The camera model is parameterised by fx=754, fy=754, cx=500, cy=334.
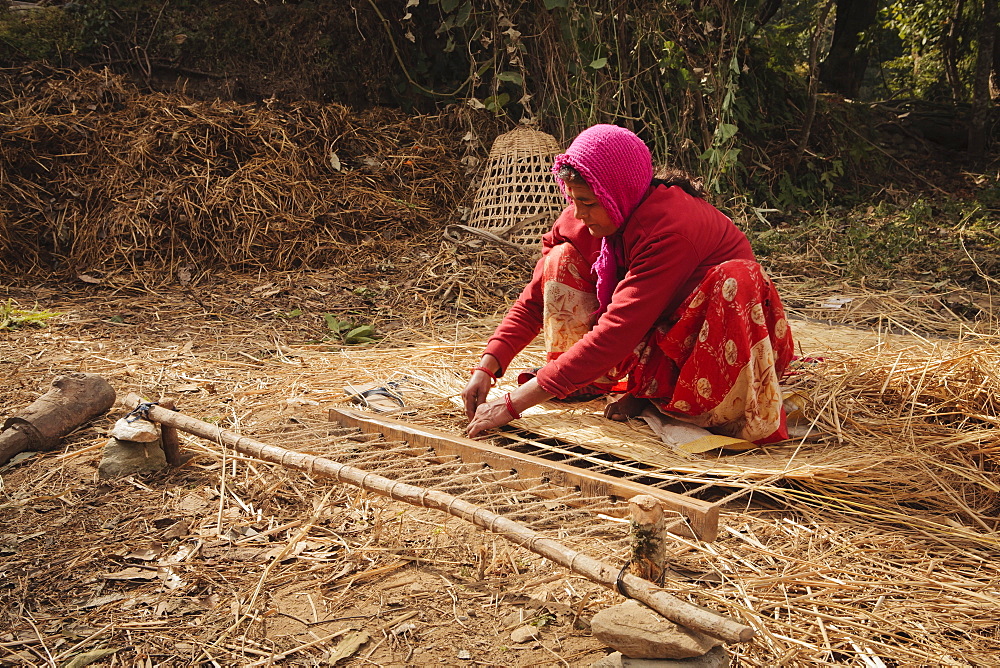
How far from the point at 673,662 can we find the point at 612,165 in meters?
1.23

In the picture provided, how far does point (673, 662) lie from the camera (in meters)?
1.22

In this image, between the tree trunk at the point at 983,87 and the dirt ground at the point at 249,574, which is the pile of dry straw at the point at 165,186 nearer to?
the dirt ground at the point at 249,574

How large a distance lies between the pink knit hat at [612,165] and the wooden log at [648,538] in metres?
0.92

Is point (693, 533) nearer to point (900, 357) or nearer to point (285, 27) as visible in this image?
point (900, 357)

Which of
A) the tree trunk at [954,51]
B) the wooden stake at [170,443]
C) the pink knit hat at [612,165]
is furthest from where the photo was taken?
the tree trunk at [954,51]

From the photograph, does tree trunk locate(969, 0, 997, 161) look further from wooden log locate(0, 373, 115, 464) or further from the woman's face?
wooden log locate(0, 373, 115, 464)

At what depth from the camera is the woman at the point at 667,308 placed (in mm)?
1988

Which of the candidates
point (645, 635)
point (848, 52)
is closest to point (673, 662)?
point (645, 635)

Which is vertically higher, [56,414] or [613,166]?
[613,166]

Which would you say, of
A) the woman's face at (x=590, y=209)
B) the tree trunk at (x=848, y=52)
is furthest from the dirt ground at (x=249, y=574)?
the tree trunk at (x=848, y=52)

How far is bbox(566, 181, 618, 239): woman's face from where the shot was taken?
2.02 meters

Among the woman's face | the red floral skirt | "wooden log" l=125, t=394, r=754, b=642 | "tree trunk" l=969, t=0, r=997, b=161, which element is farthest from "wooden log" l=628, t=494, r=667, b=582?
"tree trunk" l=969, t=0, r=997, b=161

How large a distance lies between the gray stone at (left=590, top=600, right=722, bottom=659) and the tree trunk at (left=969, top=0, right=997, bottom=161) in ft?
22.4

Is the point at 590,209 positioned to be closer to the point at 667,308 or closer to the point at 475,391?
the point at 667,308
